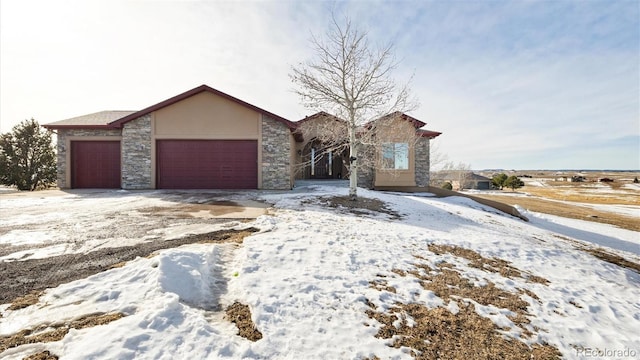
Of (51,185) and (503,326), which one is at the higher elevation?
(51,185)

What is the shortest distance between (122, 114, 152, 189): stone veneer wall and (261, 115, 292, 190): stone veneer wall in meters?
5.13

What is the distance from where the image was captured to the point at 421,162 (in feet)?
51.2

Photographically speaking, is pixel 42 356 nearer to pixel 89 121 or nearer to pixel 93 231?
pixel 93 231

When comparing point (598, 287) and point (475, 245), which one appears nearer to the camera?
point (598, 287)

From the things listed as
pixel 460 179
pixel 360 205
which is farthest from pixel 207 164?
pixel 460 179

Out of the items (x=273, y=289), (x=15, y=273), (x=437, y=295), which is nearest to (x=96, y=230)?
(x=15, y=273)

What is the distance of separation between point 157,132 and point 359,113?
9075 millimetres

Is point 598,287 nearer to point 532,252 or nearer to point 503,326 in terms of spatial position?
point 532,252

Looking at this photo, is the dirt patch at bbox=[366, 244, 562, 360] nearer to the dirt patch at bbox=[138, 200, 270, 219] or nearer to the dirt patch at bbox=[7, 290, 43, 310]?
the dirt patch at bbox=[7, 290, 43, 310]

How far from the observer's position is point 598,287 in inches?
179

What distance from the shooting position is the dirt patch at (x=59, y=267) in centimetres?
323

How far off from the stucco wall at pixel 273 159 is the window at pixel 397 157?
5447 millimetres

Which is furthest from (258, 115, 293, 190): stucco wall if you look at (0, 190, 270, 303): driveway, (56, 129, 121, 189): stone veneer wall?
(56, 129, 121, 189): stone veneer wall

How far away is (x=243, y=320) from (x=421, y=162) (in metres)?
14.6
